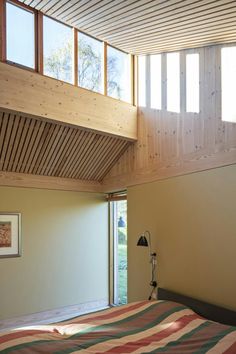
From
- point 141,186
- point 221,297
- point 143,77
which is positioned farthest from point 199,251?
point 143,77

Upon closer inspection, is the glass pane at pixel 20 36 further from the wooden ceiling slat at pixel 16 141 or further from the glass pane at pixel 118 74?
the glass pane at pixel 118 74

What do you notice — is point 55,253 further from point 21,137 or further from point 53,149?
point 21,137

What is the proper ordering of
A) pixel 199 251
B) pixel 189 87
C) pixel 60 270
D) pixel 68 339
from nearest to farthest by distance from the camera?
pixel 68 339 < pixel 199 251 < pixel 189 87 < pixel 60 270

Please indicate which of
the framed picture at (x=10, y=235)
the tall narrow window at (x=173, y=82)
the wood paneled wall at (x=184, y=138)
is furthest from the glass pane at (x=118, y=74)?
the framed picture at (x=10, y=235)

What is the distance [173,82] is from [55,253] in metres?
3.12

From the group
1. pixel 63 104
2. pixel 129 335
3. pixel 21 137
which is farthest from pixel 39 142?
pixel 129 335

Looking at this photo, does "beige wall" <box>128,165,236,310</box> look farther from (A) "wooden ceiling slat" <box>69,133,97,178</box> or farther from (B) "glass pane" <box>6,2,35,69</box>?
(B) "glass pane" <box>6,2,35,69</box>

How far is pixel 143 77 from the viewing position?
15.5 feet

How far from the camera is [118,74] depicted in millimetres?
4727

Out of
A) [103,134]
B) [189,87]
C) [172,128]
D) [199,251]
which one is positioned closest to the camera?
[199,251]

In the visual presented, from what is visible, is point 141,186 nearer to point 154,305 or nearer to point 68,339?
point 154,305

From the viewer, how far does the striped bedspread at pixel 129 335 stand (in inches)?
90.4

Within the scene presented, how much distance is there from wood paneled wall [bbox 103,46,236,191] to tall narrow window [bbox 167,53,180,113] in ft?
0.25

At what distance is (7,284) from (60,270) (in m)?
0.87
